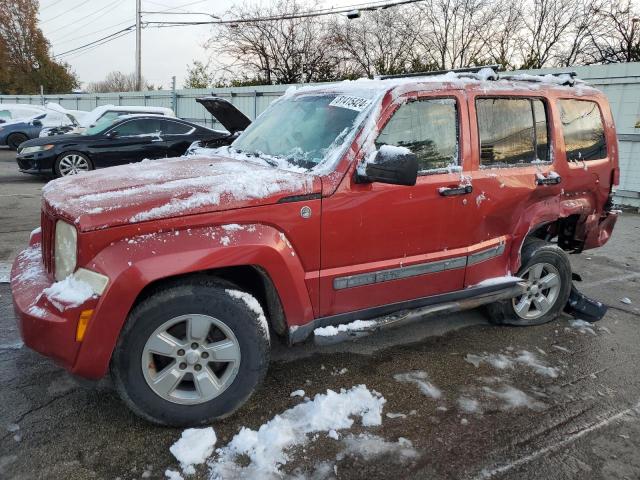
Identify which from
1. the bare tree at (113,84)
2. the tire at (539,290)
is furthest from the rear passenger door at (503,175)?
the bare tree at (113,84)

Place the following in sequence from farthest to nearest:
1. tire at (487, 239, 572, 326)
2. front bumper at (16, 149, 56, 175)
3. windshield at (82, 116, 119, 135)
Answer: windshield at (82, 116, 119, 135), front bumper at (16, 149, 56, 175), tire at (487, 239, 572, 326)

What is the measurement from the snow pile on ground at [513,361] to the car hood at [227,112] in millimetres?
3732

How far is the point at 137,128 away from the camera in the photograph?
11.2 meters

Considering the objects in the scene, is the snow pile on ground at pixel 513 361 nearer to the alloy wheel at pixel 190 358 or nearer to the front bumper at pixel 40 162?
the alloy wheel at pixel 190 358

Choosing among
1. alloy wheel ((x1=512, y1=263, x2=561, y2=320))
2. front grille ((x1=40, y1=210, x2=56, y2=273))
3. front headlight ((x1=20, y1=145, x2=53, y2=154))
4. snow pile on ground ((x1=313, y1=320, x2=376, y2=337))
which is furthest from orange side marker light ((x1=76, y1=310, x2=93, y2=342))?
front headlight ((x1=20, y1=145, x2=53, y2=154))

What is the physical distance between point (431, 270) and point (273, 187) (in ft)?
4.27

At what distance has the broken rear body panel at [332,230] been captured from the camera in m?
2.52

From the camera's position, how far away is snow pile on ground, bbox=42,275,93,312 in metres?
2.47

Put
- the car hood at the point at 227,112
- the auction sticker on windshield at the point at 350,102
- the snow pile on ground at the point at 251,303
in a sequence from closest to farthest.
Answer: the snow pile on ground at the point at 251,303 → the auction sticker on windshield at the point at 350,102 → the car hood at the point at 227,112

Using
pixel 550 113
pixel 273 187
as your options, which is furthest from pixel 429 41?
pixel 273 187

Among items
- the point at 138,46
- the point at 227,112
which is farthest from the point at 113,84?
the point at 227,112

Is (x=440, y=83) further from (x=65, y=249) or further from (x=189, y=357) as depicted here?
(x=65, y=249)

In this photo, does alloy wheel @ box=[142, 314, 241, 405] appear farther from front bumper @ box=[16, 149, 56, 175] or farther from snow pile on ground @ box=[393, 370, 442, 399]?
front bumper @ box=[16, 149, 56, 175]

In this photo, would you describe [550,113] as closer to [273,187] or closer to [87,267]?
[273,187]
